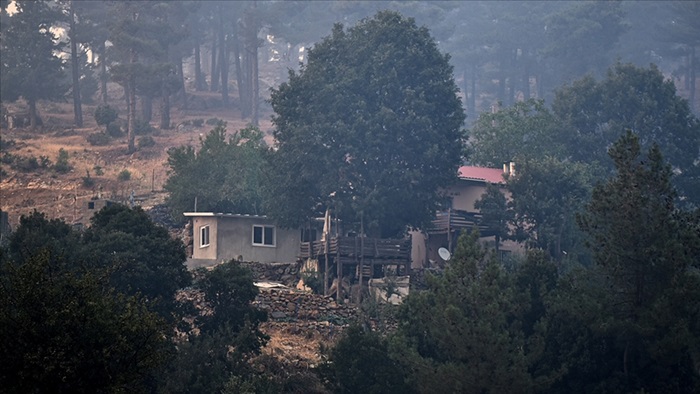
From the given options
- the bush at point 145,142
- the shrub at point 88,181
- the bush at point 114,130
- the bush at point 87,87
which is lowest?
the shrub at point 88,181

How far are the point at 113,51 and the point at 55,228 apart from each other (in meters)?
52.2

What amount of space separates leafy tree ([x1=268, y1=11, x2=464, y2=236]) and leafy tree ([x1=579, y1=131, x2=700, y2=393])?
20702 mm

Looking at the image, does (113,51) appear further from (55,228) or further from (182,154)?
(55,228)

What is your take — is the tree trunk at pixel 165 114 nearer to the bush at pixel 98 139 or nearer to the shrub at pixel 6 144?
the bush at pixel 98 139

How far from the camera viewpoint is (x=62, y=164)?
84.9m

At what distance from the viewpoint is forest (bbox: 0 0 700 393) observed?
41.7 meters

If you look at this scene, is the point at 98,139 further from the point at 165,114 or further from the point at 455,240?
the point at 455,240

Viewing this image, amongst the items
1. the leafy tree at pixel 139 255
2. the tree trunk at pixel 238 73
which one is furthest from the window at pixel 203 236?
the tree trunk at pixel 238 73

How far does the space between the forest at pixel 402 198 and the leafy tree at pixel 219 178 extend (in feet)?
0.48

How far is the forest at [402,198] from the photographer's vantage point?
4172 cm

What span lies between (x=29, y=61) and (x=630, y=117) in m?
45.3

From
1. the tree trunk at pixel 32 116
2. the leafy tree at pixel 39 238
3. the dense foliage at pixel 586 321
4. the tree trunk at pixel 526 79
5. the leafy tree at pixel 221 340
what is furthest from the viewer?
the tree trunk at pixel 526 79

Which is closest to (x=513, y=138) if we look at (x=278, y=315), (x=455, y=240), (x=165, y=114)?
(x=455, y=240)

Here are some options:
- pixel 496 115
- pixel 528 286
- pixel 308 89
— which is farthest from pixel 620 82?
pixel 528 286
